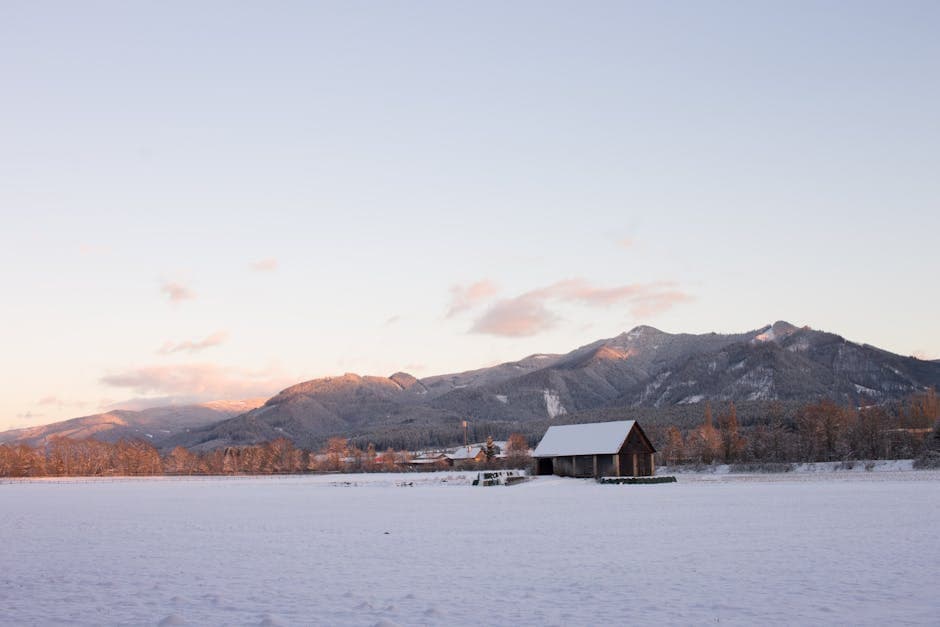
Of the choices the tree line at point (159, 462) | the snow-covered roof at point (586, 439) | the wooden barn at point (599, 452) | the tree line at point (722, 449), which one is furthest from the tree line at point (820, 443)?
the tree line at point (159, 462)

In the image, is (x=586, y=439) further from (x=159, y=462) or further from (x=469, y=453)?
(x=159, y=462)

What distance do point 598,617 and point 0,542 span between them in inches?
895

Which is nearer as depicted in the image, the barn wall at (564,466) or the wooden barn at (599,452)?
the wooden barn at (599,452)

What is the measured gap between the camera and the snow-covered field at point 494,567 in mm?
13469

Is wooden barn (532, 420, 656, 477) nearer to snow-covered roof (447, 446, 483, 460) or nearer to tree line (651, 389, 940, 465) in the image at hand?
tree line (651, 389, 940, 465)

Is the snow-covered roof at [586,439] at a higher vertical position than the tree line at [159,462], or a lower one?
higher

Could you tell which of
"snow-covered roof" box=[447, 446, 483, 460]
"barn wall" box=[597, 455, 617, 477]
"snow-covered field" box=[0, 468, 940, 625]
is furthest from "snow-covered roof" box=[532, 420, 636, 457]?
"snow-covered roof" box=[447, 446, 483, 460]

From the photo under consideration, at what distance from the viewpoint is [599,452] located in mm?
71688

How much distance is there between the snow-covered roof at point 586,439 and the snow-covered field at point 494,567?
118ft

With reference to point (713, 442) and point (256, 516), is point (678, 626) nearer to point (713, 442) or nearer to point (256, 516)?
point (256, 516)

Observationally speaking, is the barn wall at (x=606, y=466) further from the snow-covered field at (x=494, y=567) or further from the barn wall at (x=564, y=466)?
the snow-covered field at (x=494, y=567)

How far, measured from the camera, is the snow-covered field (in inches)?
530

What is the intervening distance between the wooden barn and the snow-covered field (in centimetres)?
3570

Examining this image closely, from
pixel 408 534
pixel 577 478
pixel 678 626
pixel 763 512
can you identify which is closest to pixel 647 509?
pixel 763 512
